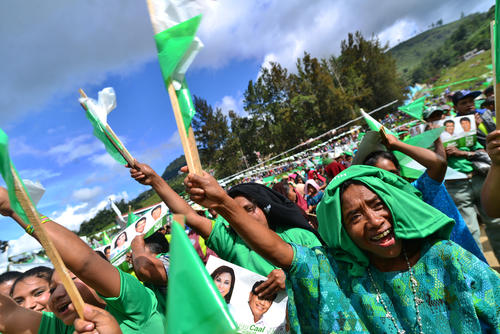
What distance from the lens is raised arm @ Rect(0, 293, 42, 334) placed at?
4.81ft

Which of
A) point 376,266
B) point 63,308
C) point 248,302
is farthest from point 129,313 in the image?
point 376,266

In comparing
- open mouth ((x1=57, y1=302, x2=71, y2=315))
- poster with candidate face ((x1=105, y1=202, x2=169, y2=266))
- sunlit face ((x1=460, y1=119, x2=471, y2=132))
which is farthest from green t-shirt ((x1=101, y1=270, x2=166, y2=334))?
sunlit face ((x1=460, y1=119, x2=471, y2=132))

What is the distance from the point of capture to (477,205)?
3.83 m

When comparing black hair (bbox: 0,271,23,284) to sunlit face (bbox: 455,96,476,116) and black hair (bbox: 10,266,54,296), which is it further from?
sunlit face (bbox: 455,96,476,116)

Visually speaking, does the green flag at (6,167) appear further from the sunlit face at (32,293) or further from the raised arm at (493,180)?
the raised arm at (493,180)

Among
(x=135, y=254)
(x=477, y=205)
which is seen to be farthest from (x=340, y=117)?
(x=135, y=254)

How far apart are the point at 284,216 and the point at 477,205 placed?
10.5 feet

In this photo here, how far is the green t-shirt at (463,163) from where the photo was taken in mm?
3736

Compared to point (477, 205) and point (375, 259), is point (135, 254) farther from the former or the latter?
point (477, 205)

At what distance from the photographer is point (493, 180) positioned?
158 cm

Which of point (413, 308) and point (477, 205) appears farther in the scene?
point (477, 205)

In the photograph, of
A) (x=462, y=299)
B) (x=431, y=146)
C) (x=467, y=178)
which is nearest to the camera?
(x=462, y=299)

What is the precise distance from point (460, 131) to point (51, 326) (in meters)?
4.92

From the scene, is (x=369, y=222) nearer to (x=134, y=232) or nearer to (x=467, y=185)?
(x=134, y=232)
